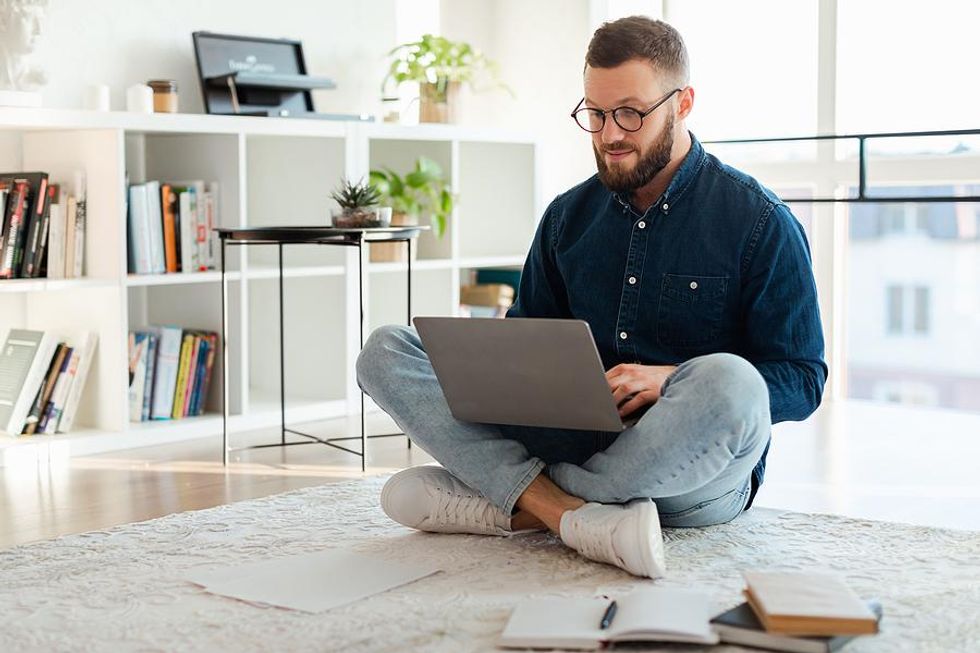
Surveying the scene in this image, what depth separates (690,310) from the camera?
227 cm

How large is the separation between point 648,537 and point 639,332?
437 mm

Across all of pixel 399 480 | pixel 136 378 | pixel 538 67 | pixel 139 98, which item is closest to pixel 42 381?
pixel 136 378

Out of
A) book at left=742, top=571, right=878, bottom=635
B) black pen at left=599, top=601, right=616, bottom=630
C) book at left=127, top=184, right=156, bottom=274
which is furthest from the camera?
book at left=127, top=184, right=156, bottom=274

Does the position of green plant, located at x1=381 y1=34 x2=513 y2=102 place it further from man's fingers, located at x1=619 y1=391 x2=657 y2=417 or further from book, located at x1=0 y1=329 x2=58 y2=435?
man's fingers, located at x1=619 y1=391 x2=657 y2=417

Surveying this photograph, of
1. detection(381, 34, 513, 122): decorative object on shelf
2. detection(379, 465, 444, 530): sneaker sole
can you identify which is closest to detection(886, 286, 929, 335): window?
detection(381, 34, 513, 122): decorative object on shelf

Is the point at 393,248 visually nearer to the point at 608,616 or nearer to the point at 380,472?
the point at 380,472

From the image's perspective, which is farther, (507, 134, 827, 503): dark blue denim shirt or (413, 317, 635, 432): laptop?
(507, 134, 827, 503): dark blue denim shirt

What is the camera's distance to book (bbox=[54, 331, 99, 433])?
346cm

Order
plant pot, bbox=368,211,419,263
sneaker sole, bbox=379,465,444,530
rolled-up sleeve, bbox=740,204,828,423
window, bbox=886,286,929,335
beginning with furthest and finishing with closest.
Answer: window, bbox=886,286,929,335 < plant pot, bbox=368,211,419,263 < sneaker sole, bbox=379,465,444,530 < rolled-up sleeve, bbox=740,204,828,423

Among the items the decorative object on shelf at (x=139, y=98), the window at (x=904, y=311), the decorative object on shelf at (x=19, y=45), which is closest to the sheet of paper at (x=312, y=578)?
the decorative object on shelf at (x=19, y=45)

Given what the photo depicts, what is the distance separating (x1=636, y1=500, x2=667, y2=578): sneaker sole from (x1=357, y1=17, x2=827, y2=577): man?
0.08ft

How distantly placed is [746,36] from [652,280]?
2.54m

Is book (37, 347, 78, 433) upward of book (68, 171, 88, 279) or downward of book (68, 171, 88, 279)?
downward

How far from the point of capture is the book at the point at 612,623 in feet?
5.48
